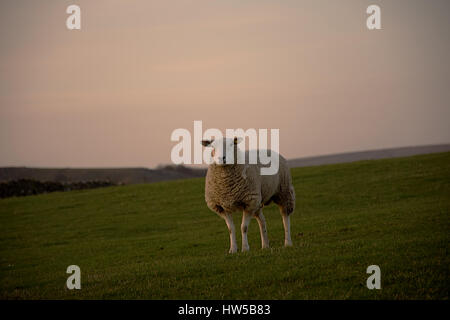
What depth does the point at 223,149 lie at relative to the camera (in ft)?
41.3

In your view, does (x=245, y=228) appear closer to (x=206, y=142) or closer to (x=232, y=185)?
(x=232, y=185)

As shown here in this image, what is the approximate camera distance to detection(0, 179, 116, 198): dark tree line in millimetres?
44406

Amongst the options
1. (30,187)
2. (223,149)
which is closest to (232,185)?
(223,149)

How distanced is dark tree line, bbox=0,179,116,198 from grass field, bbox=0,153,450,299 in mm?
6086

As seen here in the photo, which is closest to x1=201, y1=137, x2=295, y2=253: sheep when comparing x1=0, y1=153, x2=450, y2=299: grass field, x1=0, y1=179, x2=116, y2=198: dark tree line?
x1=0, y1=153, x2=450, y2=299: grass field

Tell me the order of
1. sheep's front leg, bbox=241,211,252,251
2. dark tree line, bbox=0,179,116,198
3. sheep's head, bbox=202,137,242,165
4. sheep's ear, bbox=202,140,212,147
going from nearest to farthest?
1. sheep's head, bbox=202,137,242,165
2. sheep's ear, bbox=202,140,212,147
3. sheep's front leg, bbox=241,211,252,251
4. dark tree line, bbox=0,179,116,198

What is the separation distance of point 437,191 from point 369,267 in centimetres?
2055

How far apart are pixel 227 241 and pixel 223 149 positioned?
24.5ft

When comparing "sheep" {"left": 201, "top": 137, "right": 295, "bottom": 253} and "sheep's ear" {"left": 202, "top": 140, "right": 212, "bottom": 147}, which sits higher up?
"sheep's ear" {"left": 202, "top": 140, "right": 212, "bottom": 147}

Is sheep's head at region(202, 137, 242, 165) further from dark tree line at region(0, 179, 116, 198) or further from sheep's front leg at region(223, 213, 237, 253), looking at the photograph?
dark tree line at region(0, 179, 116, 198)

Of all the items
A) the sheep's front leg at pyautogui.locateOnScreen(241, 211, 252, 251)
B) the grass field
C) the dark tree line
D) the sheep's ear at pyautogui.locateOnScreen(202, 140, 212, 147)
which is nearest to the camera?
the grass field

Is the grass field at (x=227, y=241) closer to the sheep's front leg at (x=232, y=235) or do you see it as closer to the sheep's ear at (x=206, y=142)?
the sheep's front leg at (x=232, y=235)

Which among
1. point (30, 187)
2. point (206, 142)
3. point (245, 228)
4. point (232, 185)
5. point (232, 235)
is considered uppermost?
point (206, 142)
